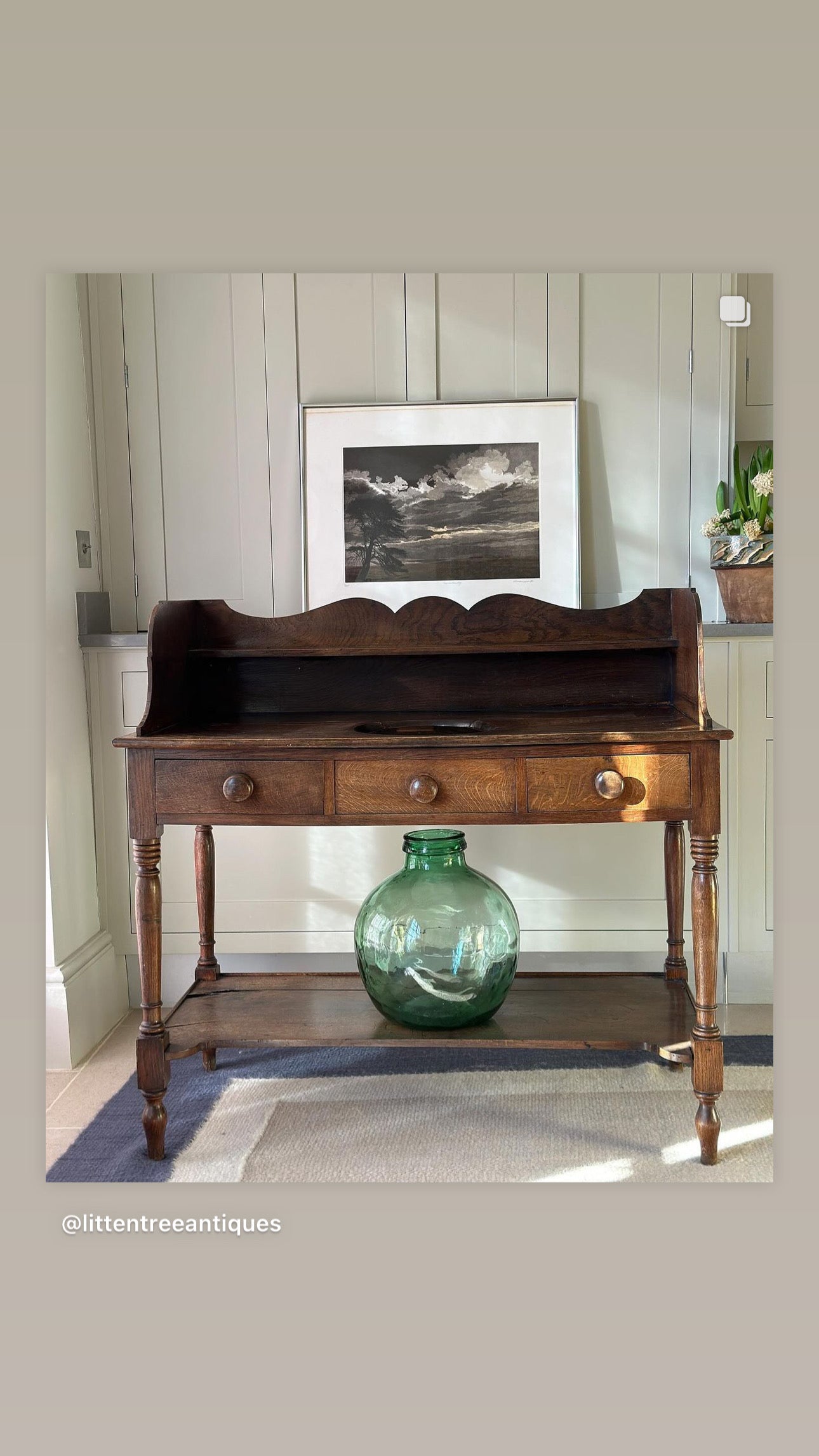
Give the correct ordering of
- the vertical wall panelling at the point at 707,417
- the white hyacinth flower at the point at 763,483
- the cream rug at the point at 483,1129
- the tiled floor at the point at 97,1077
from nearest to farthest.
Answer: the cream rug at the point at 483,1129, the tiled floor at the point at 97,1077, the white hyacinth flower at the point at 763,483, the vertical wall panelling at the point at 707,417

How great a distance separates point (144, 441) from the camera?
10.4ft

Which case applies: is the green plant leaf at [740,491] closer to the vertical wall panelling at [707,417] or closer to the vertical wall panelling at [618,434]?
the vertical wall panelling at [707,417]

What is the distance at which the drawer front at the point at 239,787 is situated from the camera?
87.6 inches

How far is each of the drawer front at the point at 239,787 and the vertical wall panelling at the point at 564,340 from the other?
4.81ft

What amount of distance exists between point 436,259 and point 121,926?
6.81 feet

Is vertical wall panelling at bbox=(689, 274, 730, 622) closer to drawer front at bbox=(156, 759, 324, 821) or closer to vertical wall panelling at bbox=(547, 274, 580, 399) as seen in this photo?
vertical wall panelling at bbox=(547, 274, 580, 399)

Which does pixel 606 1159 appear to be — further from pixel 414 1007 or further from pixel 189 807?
pixel 189 807

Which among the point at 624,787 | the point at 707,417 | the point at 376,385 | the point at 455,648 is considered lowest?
the point at 624,787

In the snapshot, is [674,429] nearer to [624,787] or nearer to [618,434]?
[618,434]

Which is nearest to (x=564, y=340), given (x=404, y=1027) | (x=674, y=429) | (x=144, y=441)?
(x=674, y=429)

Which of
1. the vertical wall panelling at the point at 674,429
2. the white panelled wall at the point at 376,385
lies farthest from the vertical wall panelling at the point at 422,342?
the vertical wall panelling at the point at 674,429

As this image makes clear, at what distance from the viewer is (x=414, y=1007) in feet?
7.93

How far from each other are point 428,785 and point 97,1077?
4.24 ft

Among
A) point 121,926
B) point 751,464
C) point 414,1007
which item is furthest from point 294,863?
point 751,464
